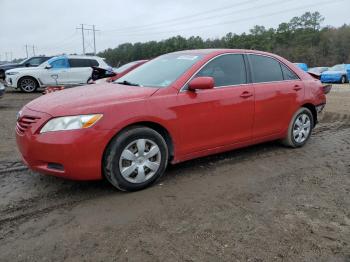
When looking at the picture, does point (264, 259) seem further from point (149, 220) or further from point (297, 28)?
point (297, 28)

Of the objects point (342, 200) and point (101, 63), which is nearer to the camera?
point (342, 200)

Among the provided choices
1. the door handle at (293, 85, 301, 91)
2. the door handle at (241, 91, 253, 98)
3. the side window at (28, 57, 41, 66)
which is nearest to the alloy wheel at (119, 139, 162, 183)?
the door handle at (241, 91, 253, 98)

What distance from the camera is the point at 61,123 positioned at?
3.65 metres

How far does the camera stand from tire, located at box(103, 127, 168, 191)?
382 centimetres

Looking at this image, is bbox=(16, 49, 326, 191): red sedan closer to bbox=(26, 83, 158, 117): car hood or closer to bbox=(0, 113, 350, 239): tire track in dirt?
bbox=(26, 83, 158, 117): car hood

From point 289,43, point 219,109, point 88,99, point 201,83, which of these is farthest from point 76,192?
point 289,43

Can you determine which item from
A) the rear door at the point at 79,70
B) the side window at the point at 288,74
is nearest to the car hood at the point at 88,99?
the side window at the point at 288,74

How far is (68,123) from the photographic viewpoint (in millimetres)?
3648

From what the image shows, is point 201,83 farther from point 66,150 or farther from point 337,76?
point 337,76

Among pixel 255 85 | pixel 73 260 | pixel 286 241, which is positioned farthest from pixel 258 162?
pixel 73 260

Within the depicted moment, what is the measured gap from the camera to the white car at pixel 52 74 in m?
15.9

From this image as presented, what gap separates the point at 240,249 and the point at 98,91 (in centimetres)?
246

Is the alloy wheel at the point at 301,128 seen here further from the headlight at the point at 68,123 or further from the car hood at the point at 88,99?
the headlight at the point at 68,123

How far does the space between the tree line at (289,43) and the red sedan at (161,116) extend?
210ft
